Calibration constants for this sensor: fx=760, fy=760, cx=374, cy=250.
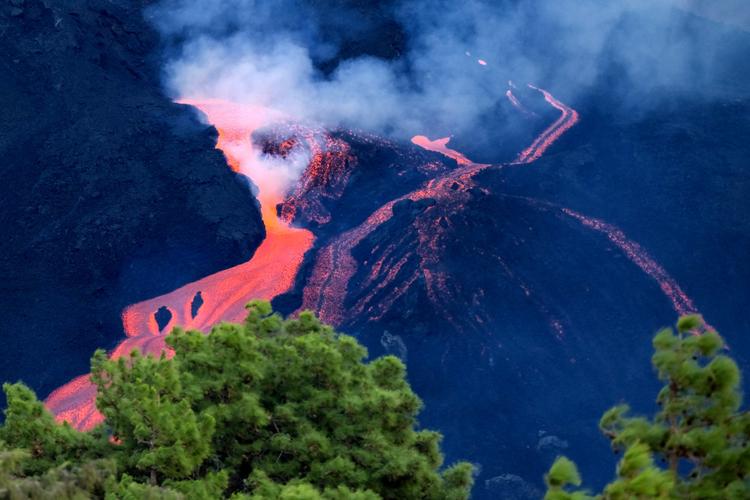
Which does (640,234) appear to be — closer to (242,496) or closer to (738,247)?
(738,247)

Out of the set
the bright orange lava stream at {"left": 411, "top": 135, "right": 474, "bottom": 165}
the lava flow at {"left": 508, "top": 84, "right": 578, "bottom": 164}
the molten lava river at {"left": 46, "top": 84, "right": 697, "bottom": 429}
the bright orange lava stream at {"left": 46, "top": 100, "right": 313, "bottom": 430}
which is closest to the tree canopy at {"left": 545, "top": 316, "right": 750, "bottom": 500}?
the molten lava river at {"left": 46, "top": 84, "right": 697, "bottom": 429}

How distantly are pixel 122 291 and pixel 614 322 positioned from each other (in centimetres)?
1429

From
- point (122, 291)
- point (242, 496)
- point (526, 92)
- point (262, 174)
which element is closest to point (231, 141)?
point (262, 174)

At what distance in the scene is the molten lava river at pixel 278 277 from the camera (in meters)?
21.0

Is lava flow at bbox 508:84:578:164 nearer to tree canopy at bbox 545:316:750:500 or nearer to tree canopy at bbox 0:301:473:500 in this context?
tree canopy at bbox 0:301:473:500

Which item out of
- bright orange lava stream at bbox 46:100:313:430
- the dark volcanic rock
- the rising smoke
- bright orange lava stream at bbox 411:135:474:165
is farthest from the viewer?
the rising smoke

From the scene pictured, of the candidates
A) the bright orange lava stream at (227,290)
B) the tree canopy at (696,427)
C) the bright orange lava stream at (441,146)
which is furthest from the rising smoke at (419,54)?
the tree canopy at (696,427)

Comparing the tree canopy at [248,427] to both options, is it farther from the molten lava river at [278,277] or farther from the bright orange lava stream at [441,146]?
the bright orange lava stream at [441,146]

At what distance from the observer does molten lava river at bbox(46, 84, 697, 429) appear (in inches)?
826

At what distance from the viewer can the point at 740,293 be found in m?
21.6

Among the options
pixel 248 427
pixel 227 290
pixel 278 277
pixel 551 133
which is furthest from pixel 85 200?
pixel 551 133

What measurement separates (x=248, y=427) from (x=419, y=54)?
2710 cm

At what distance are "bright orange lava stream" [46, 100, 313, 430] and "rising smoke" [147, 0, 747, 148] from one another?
4.28 metres

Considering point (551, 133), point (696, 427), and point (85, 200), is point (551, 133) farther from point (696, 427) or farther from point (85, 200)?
point (696, 427)
